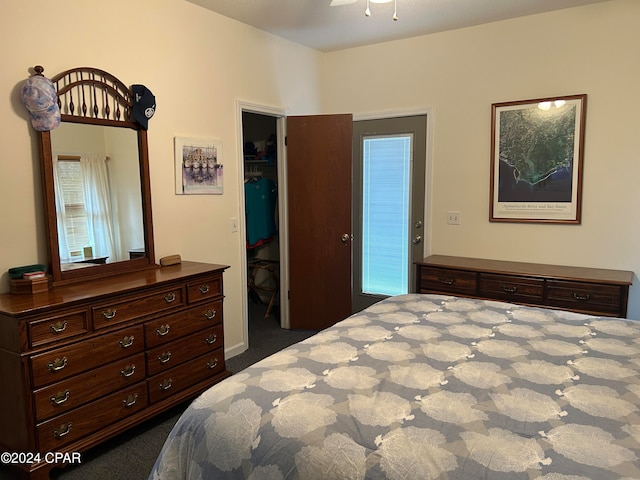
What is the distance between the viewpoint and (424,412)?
1.32m

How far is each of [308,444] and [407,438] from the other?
27cm

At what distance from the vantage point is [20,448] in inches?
82.3

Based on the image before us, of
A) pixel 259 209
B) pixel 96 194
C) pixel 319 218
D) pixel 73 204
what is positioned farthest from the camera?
pixel 259 209

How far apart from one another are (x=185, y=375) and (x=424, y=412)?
190 cm

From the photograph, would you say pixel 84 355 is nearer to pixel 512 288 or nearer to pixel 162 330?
pixel 162 330

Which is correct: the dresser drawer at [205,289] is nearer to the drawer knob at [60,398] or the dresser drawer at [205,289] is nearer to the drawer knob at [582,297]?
the drawer knob at [60,398]

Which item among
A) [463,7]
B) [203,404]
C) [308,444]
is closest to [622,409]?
[308,444]

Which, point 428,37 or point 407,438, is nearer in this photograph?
point 407,438

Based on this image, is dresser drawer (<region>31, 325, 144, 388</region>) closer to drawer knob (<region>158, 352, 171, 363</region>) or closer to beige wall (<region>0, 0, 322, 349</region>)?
drawer knob (<region>158, 352, 171, 363</region>)

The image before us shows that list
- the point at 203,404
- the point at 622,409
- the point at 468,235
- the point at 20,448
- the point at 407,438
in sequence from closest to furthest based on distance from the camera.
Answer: the point at 407,438 → the point at 622,409 → the point at 203,404 → the point at 20,448 → the point at 468,235

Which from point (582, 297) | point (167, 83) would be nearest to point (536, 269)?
point (582, 297)

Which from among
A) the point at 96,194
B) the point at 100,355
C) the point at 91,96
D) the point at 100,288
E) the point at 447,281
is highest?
the point at 91,96

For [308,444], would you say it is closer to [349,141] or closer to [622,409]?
[622,409]

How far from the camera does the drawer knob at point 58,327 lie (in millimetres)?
2064
